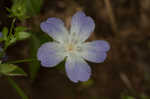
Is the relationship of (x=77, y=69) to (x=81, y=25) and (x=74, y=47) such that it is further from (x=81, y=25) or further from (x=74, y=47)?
(x=81, y=25)

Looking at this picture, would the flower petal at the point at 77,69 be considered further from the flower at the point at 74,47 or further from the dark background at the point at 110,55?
the dark background at the point at 110,55

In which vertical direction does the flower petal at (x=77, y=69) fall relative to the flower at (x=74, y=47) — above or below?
below

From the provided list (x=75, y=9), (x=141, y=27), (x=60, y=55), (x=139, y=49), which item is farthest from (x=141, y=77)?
(x=60, y=55)

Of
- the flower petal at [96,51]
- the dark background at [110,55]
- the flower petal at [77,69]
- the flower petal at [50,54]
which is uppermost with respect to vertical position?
the flower petal at [50,54]

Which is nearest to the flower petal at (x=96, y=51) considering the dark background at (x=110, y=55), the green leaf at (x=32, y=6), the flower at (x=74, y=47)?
the flower at (x=74, y=47)

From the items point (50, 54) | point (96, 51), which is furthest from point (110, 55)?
A: point (50, 54)

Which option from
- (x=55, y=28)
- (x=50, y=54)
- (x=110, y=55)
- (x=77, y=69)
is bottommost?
(x=110, y=55)

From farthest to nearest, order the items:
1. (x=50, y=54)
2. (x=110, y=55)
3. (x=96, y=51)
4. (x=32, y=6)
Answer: (x=110, y=55), (x=32, y=6), (x=96, y=51), (x=50, y=54)
